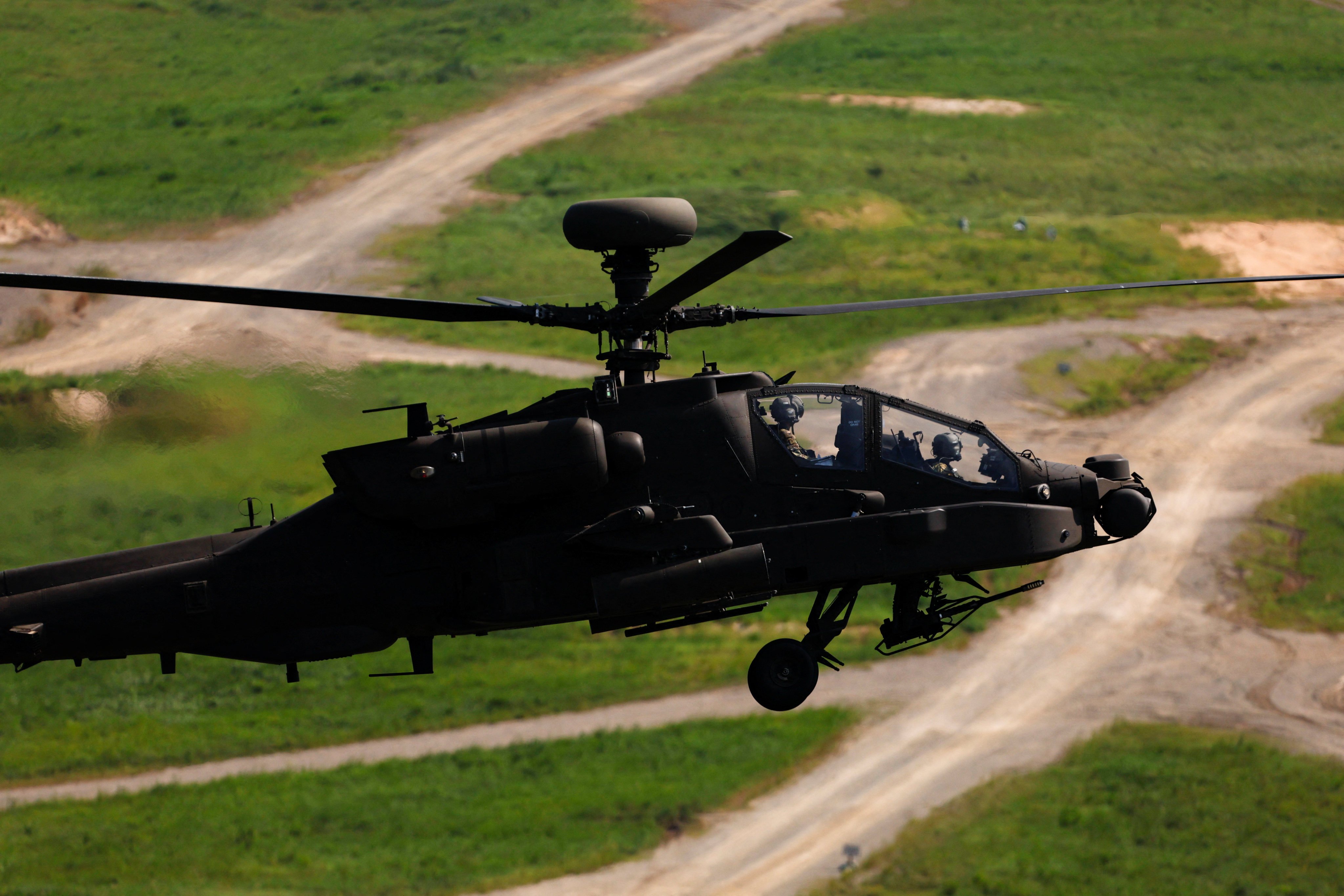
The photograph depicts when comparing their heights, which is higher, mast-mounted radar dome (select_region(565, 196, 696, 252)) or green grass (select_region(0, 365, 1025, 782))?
mast-mounted radar dome (select_region(565, 196, 696, 252))

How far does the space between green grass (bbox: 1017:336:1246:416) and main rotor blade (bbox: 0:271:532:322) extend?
42.9 meters

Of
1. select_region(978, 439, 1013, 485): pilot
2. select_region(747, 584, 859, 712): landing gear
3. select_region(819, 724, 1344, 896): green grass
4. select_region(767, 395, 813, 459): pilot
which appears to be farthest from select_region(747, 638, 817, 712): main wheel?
select_region(819, 724, 1344, 896): green grass

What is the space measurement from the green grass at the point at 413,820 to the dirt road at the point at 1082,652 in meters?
1.03

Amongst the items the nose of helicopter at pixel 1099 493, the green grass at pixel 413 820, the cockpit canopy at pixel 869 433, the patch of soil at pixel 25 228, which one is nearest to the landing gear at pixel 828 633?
the nose of helicopter at pixel 1099 493

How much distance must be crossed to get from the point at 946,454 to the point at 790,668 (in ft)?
10.1

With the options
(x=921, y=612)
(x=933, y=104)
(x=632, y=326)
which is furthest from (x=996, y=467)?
(x=933, y=104)

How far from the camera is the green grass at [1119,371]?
55781mm

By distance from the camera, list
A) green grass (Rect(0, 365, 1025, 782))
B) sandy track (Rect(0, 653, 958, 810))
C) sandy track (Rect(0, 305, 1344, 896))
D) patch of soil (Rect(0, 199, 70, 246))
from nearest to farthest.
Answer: green grass (Rect(0, 365, 1025, 782))
sandy track (Rect(0, 653, 958, 810))
sandy track (Rect(0, 305, 1344, 896))
patch of soil (Rect(0, 199, 70, 246))

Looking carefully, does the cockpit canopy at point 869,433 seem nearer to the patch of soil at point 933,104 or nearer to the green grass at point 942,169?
the green grass at point 942,169

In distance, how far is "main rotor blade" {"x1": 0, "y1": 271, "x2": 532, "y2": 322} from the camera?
47.1 ft

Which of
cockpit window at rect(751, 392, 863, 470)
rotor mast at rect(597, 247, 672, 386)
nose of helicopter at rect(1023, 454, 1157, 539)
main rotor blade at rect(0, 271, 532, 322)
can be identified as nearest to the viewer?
main rotor blade at rect(0, 271, 532, 322)

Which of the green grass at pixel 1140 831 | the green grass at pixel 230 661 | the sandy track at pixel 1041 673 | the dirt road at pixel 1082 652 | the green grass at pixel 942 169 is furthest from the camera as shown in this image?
the green grass at pixel 942 169

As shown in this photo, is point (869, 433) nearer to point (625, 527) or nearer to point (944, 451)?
point (944, 451)

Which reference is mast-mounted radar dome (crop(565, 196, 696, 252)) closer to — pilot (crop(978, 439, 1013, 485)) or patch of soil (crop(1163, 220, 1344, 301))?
pilot (crop(978, 439, 1013, 485))
